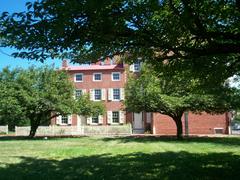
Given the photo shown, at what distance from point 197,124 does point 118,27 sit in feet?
129

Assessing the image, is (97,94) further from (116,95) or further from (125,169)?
(125,169)

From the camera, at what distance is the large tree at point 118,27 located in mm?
8000

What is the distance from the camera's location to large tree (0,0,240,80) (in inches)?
315

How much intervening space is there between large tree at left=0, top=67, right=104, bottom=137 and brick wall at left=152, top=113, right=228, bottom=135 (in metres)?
12.2

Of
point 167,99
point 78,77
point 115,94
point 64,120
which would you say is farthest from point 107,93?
point 167,99

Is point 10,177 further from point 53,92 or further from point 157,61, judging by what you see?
point 53,92

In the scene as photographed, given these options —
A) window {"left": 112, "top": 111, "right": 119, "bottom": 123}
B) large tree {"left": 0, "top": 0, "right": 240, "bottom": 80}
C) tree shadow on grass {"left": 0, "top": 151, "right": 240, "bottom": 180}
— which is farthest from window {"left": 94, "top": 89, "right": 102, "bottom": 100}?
large tree {"left": 0, "top": 0, "right": 240, "bottom": 80}

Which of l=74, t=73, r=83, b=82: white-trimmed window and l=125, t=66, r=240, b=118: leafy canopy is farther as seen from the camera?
l=74, t=73, r=83, b=82: white-trimmed window

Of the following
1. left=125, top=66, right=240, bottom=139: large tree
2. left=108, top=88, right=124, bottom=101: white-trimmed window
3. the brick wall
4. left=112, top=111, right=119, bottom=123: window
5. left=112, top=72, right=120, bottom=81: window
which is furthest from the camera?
left=112, top=72, right=120, bottom=81: window

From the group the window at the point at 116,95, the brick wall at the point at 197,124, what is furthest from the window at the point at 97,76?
the brick wall at the point at 197,124

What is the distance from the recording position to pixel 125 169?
41.5ft

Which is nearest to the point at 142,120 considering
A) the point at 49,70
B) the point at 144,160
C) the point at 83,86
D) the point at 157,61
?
the point at 83,86

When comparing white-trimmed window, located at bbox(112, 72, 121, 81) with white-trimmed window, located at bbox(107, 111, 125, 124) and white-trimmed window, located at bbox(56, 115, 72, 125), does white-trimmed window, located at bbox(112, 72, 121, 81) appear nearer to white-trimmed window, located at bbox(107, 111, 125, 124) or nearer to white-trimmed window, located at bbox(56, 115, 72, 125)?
white-trimmed window, located at bbox(107, 111, 125, 124)

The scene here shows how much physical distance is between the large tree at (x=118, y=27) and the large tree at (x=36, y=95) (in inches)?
919
